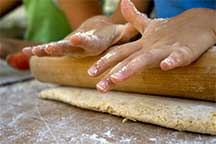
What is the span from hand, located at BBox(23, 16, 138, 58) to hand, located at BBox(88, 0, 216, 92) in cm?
9

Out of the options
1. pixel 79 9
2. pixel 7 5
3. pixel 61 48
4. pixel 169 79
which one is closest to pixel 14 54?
pixel 79 9

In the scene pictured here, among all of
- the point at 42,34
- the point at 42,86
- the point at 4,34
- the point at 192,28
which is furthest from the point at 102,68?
the point at 4,34

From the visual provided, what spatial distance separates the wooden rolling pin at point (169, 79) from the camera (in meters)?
0.81

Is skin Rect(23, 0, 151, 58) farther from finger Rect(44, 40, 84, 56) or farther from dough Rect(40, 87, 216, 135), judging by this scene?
dough Rect(40, 87, 216, 135)

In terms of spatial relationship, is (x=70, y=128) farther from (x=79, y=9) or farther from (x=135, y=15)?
(x=79, y=9)

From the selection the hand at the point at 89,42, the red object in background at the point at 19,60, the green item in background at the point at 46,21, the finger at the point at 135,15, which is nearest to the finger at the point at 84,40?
the hand at the point at 89,42

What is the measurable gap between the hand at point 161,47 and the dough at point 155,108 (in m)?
0.11

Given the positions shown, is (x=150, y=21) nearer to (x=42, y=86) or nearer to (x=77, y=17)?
(x=42, y=86)

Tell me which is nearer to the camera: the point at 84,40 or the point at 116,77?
the point at 116,77

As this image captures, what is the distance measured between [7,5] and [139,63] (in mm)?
1504

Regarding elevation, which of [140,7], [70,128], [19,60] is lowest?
[19,60]

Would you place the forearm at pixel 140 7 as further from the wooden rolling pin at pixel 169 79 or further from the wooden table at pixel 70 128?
the wooden table at pixel 70 128

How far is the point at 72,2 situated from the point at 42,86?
41 centimetres

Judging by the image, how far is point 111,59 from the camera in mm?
852
